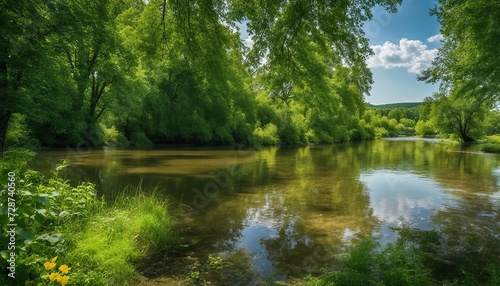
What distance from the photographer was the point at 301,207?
391 inches

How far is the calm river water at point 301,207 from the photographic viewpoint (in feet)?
21.4

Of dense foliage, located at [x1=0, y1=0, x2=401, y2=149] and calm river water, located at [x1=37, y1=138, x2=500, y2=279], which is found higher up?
dense foliage, located at [x1=0, y1=0, x2=401, y2=149]

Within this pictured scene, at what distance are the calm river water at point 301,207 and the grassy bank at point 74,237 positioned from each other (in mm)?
1067

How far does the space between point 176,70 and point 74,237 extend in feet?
109

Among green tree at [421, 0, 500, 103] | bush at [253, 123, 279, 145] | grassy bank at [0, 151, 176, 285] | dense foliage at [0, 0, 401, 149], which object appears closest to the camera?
grassy bank at [0, 151, 176, 285]

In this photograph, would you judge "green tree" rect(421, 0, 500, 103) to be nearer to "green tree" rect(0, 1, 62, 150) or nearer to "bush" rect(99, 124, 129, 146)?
"green tree" rect(0, 1, 62, 150)

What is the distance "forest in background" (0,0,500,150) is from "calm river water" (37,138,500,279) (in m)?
3.05

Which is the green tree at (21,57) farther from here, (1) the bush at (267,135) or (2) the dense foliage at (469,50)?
(1) the bush at (267,135)

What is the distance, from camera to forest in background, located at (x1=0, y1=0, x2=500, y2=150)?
7.23 metres

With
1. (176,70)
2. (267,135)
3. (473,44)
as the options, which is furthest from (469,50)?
(267,135)

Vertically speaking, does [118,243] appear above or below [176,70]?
below

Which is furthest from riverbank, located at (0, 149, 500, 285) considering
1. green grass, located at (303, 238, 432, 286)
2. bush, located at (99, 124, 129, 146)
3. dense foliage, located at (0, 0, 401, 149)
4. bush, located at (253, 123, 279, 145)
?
bush, located at (253, 123, 279, 145)

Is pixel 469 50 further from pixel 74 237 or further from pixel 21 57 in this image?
pixel 21 57

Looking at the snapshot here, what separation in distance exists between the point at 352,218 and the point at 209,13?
620cm
